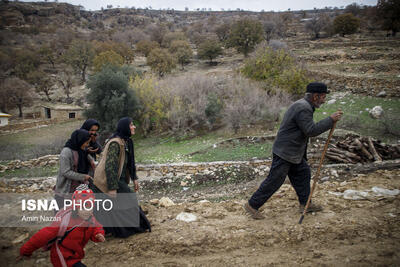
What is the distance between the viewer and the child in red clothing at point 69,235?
2.18 m

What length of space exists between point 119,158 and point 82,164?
0.56 metres

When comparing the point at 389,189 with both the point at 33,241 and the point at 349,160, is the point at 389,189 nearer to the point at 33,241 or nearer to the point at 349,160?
the point at 349,160

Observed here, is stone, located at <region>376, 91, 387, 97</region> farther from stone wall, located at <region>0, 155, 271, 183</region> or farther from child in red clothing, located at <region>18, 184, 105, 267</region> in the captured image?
child in red clothing, located at <region>18, 184, 105, 267</region>

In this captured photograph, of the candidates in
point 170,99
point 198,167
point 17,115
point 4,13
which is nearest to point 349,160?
point 198,167

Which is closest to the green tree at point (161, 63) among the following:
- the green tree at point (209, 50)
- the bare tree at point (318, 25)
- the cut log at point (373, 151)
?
the green tree at point (209, 50)

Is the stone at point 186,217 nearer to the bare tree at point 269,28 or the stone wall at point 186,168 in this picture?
the stone wall at point 186,168

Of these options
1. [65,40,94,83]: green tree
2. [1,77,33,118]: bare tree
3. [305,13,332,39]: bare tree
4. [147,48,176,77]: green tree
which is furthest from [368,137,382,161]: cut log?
[65,40,94,83]: green tree

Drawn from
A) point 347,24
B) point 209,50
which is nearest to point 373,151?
point 209,50

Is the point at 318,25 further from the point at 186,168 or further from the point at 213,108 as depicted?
the point at 186,168

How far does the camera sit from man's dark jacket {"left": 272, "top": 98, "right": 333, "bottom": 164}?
3158 mm

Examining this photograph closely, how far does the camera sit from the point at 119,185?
3.37m

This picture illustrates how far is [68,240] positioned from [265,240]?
2.38m

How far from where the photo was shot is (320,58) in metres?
26.3

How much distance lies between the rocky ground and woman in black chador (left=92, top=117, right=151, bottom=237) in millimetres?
190
